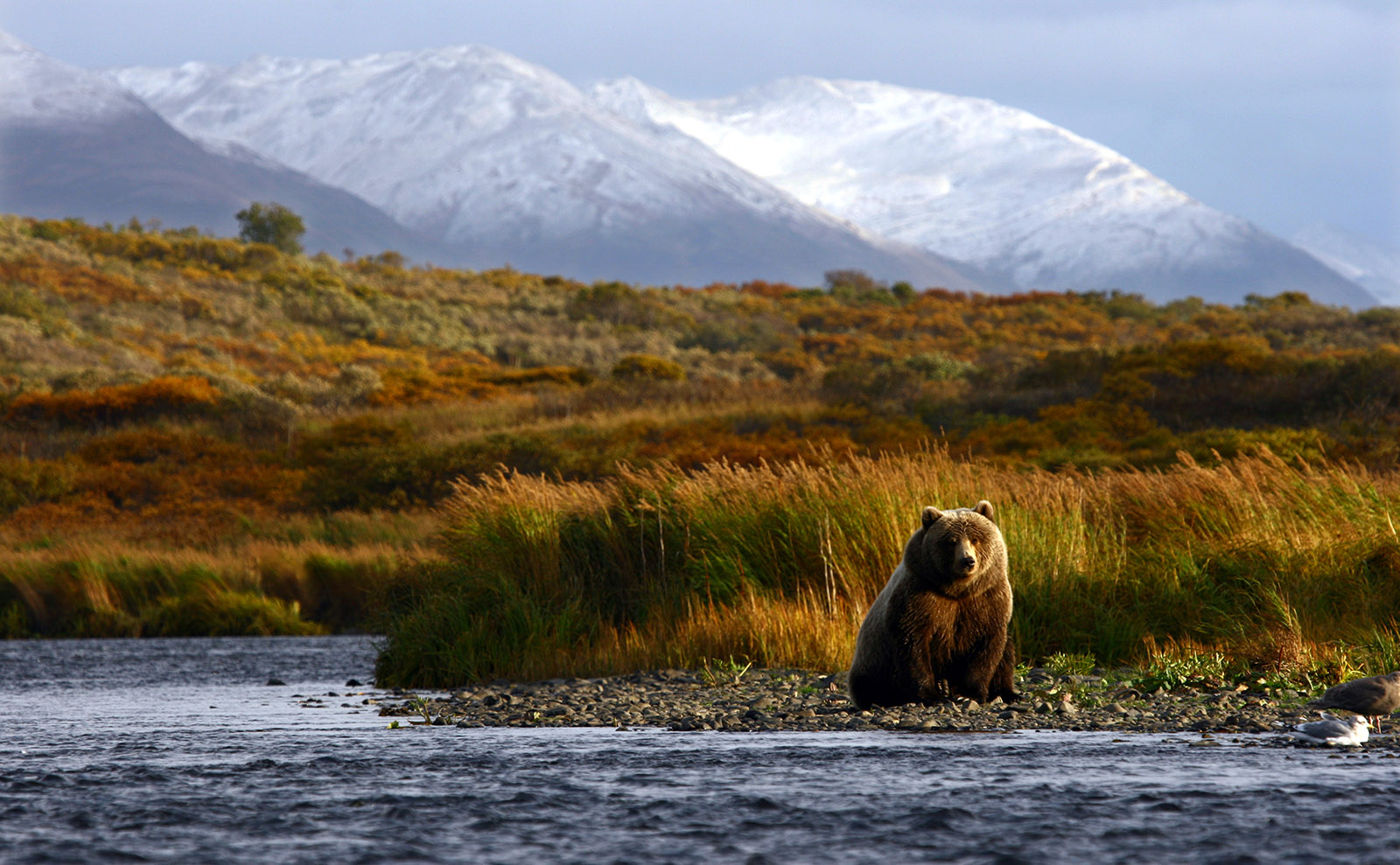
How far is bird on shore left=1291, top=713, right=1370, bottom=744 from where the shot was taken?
7520 mm

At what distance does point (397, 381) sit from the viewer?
43812 millimetres

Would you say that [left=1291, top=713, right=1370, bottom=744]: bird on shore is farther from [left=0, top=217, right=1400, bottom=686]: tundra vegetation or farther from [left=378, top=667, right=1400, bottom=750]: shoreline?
[left=0, top=217, right=1400, bottom=686]: tundra vegetation

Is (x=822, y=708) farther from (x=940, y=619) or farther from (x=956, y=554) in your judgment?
(x=956, y=554)

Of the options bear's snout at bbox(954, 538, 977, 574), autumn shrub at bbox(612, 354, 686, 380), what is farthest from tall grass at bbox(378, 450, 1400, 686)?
autumn shrub at bbox(612, 354, 686, 380)

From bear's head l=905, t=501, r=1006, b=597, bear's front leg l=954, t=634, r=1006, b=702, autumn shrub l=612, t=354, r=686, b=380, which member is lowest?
bear's front leg l=954, t=634, r=1006, b=702

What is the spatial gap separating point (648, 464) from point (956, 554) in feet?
51.7

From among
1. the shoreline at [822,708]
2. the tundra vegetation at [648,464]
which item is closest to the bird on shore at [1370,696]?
the shoreline at [822,708]

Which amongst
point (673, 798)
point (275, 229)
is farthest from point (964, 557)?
point (275, 229)

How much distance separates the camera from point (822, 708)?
930cm

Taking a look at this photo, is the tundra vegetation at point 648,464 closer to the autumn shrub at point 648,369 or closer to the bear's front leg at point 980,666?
the autumn shrub at point 648,369

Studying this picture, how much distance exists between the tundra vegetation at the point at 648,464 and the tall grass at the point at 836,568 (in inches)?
1.4

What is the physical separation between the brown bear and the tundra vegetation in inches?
94.3

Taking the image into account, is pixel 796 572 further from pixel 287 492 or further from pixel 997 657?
pixel 287 492

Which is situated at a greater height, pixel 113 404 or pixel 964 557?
pixel 113 404
